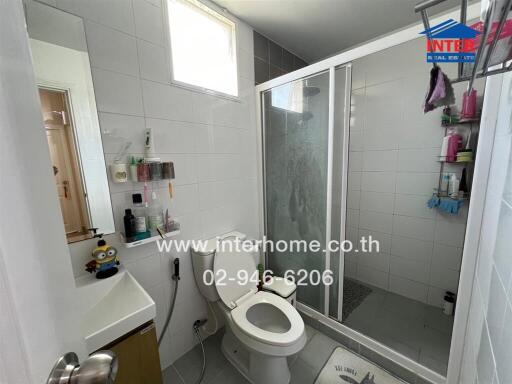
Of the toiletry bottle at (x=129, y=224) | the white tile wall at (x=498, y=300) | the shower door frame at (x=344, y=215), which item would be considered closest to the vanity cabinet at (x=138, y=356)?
the toiletry bottle at (x=129, y=224)

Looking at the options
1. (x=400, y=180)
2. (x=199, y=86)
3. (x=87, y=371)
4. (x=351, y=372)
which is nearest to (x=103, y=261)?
(x=87, y=371)

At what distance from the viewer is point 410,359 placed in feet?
4.41

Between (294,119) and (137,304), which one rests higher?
(294,119)

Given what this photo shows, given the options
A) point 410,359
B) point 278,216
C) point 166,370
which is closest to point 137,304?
point 166,370

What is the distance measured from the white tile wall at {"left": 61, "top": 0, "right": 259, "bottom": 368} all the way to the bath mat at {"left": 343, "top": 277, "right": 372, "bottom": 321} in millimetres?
1130

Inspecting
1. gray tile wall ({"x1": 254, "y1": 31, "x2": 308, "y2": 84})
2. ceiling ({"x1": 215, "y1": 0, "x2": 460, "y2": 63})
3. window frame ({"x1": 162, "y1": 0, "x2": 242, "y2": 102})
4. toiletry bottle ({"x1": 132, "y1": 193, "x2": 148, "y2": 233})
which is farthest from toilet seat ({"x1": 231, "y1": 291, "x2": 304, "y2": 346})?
ceiling ({"x1": 215, "y1": 0, "x2": 460, "y2": 63})

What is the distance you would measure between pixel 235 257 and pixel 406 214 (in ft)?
5.12

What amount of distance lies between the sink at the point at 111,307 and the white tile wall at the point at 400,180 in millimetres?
1991

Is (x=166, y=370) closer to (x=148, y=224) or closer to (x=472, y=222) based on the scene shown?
(x=148, y=224)


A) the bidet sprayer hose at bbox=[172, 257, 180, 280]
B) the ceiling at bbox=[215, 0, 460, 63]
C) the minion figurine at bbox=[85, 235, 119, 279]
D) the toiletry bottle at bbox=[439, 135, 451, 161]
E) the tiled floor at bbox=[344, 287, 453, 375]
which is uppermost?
the ceiling at bbox=[215, 0, 460, 63]

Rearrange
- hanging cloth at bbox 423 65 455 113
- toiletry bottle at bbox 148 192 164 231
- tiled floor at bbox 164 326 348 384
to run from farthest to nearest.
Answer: tiled floor at bbox 164 326 348 384
toiletry bottle at bbox 148 192 164 231
hanging cloth at bbox 423 65 455 113

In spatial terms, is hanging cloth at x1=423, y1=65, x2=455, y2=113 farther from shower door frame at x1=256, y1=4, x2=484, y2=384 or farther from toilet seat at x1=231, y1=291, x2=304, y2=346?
toilet seat at x1=231, y1=291, x2=304, y2=346

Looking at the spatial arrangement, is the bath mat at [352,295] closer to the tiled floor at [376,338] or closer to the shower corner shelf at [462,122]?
the tiled floor at [376,338]

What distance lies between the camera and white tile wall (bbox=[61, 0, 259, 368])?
1.08 meters
